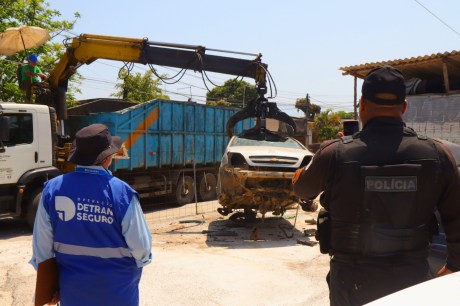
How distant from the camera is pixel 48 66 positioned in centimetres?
1497

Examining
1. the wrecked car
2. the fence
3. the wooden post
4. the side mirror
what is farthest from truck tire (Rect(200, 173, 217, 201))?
the wooden post

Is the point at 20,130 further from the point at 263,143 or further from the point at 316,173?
the point at 316,173

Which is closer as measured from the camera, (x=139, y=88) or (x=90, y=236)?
(x=90, y=236)

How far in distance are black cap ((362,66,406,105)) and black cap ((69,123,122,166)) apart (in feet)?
5.04

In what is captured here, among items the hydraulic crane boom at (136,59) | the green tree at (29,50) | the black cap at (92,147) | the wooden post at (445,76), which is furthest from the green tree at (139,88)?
the black cap at (92,147)

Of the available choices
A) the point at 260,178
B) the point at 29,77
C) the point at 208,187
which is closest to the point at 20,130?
the point at 29,77

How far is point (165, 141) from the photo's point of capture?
12445mm

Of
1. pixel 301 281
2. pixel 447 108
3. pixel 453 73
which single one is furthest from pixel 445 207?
pixel 453 73

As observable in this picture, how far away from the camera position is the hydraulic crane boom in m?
9.48

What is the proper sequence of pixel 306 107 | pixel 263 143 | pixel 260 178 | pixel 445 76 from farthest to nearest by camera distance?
1. pixel 306 107
2. pixel 263 143
3. pixel 445 76
4. pixel 260 178

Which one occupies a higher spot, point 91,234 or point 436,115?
point 436,115

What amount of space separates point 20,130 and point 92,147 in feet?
22.2

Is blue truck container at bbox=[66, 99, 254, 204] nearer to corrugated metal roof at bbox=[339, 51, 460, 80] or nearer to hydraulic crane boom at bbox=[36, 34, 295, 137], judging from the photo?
hydraulic crane boom at bbox=[36, 34, 295, 137]

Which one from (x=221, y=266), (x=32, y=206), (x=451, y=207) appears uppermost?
(x=451, y=207)
